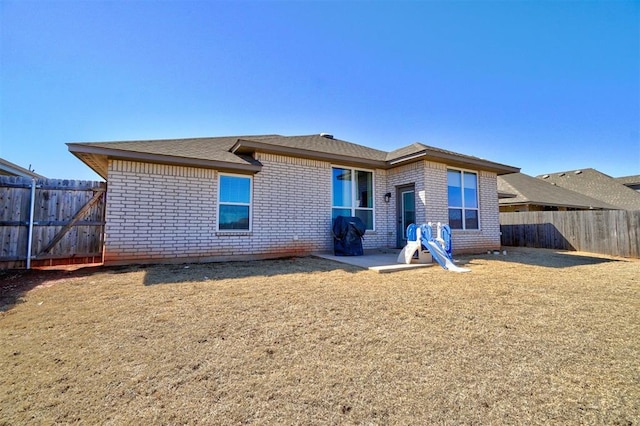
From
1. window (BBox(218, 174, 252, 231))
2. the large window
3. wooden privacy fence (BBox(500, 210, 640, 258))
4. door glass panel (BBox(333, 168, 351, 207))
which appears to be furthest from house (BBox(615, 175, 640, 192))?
window (BBox(218, 174, 252, 231))

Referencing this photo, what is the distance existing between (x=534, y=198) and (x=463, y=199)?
10.4m

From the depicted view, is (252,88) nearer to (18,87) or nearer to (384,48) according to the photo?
(384,48)

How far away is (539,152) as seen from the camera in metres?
18.7

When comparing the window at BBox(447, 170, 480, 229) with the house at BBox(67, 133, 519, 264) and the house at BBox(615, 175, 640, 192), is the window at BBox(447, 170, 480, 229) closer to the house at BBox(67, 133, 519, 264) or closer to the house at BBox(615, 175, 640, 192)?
the house at BBox(67, 133, 519, 264)

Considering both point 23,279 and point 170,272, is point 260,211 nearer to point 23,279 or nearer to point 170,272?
point 170,272

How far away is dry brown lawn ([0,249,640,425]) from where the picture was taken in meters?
1.75

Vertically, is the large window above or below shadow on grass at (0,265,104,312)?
above

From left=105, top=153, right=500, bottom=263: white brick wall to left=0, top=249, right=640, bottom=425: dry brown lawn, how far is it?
2.20 metres

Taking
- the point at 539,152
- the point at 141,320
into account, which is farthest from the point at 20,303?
the point at 539,152

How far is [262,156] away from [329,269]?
4.07 meters

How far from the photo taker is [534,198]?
16641mm

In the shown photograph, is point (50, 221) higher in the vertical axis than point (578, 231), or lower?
higher

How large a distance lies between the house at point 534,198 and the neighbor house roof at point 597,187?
2.17m

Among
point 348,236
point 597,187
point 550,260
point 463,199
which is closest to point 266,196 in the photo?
point 348,236
